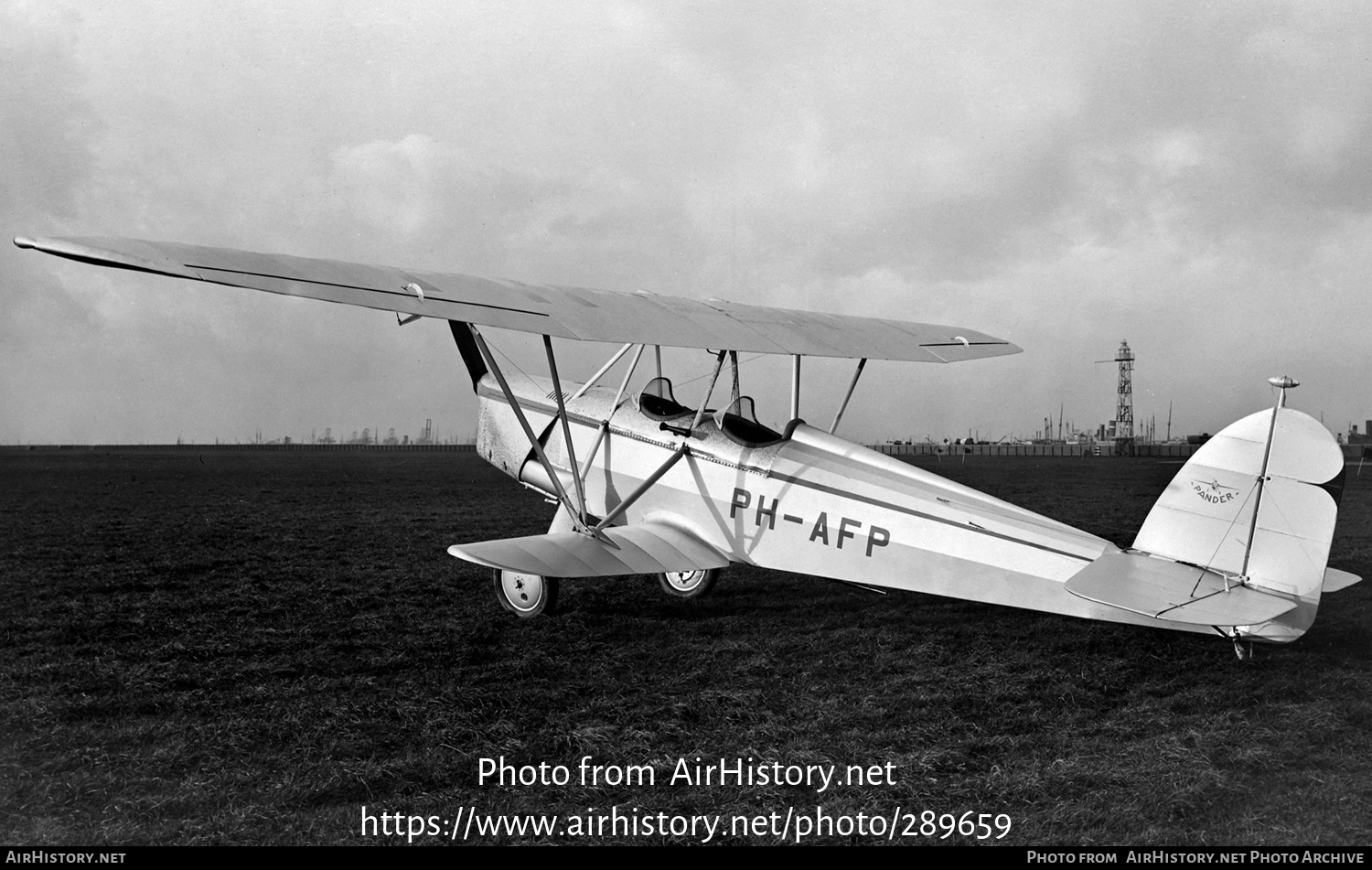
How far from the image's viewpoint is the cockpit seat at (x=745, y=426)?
7.02m

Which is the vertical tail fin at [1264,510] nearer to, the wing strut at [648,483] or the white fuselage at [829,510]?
the white fuselage at [829,510]

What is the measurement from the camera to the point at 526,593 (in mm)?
7090

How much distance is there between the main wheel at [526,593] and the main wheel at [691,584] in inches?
50.8

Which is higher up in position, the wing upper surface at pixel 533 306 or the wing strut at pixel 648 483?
the wing upper surface at pixel 533 306

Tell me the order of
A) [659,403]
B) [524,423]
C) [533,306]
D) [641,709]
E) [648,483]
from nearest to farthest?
[641,709]
[533,306]
[524,423]
[648,483]
[659,403]

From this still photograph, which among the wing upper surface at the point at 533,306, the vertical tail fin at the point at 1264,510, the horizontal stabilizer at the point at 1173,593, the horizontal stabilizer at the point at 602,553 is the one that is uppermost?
the wing upper surface at the point at 533,306

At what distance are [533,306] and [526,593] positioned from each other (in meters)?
2.35

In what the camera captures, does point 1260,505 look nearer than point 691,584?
Yes

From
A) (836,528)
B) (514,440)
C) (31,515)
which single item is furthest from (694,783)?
(31,515)

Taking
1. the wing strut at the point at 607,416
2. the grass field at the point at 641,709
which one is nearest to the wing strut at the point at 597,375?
the wing strut at the point at 607,416

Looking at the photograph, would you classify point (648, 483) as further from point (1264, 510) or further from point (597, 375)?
point (1264, 510)

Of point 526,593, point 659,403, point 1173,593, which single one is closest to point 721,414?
point 659,403

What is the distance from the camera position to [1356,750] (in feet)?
13.8

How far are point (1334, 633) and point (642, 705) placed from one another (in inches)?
216
